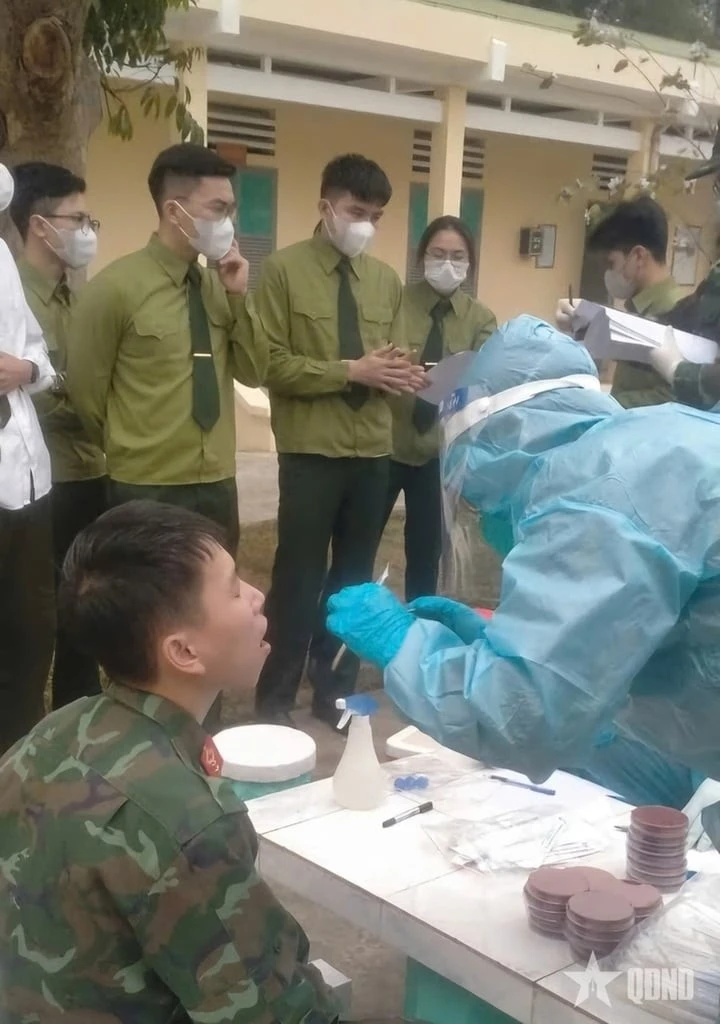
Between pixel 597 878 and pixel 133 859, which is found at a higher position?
Result: pixel 133 859

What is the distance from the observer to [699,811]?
211cm

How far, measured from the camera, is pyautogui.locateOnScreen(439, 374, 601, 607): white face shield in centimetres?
166

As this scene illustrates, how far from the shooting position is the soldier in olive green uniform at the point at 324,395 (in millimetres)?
3533

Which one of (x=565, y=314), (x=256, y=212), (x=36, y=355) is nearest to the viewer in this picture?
(x=36, y=355)

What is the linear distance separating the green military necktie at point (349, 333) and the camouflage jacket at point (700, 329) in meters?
1.00

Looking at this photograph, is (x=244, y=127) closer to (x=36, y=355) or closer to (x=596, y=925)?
(x=36, y=355)

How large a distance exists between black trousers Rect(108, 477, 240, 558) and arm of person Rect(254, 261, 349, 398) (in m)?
0.39

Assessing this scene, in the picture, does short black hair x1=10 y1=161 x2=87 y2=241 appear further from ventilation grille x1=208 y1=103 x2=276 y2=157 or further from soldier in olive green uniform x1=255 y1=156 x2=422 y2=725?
ventilation grille x1=208 y1=103 x2=276 y2=157

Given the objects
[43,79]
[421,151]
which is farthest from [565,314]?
[421,151]

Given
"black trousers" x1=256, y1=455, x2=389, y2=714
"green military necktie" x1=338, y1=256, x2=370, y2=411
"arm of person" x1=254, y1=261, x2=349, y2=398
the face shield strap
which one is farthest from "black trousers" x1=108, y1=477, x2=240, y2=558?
the face shield strap

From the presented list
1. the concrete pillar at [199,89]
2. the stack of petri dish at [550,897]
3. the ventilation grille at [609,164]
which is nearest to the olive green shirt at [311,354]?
the stack of petri dish at [550,897]

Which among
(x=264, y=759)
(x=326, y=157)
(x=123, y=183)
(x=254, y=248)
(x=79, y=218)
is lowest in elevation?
(x=264, y=759)

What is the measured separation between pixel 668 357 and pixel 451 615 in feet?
5.24

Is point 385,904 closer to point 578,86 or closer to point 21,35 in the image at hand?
point 21,35
